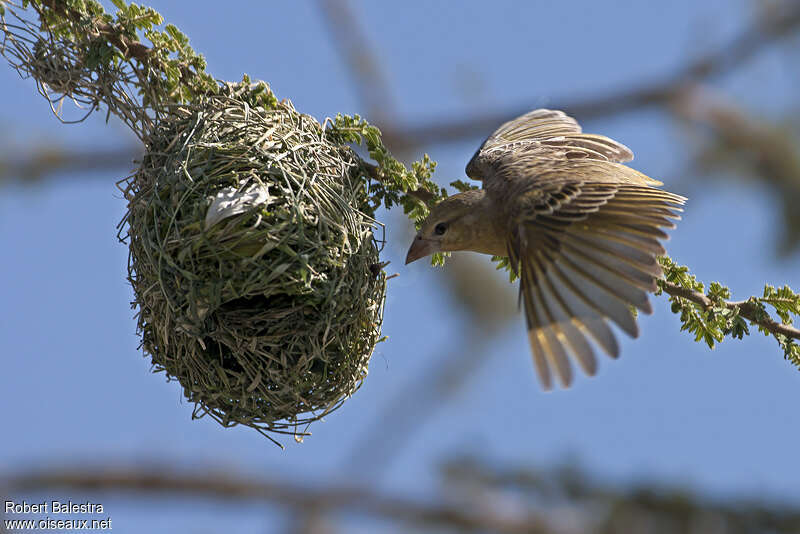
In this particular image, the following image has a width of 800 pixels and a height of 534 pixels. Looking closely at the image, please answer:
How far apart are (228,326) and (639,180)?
1.95 metres

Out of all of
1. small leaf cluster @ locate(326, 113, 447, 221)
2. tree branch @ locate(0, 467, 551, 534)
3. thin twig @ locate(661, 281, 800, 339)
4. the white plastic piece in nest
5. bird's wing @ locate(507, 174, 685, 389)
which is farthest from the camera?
tree branch @ locate(0, 467, 551, 534)

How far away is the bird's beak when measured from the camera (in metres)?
3.77

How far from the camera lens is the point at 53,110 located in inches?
144

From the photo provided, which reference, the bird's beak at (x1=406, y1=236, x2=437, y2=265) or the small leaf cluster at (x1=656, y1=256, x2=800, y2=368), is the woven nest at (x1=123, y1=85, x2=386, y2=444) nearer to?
the bird's beak at (x1=406, y1=236, x2=437, y2=265)

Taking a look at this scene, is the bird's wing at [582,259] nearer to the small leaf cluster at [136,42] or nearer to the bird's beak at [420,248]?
the bird's beak at [420,248]

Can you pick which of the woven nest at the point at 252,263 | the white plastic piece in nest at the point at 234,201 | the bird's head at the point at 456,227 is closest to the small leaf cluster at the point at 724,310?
the bird's head at the point at 456,227

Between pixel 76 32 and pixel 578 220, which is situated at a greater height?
pixel 76 32

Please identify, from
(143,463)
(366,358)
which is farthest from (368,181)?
(143,463)

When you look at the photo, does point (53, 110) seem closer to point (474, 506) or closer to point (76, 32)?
point (76, 32)

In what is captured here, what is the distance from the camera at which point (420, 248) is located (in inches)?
149

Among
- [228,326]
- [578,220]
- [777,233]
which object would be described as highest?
[777,233]

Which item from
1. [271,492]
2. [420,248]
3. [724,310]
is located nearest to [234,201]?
[420,248]

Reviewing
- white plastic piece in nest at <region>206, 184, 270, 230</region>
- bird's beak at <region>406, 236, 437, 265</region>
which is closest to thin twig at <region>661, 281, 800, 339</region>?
bird's beak at <region>406, 236, 437, 265</region>

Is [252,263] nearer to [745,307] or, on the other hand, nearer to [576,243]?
[576,243]
